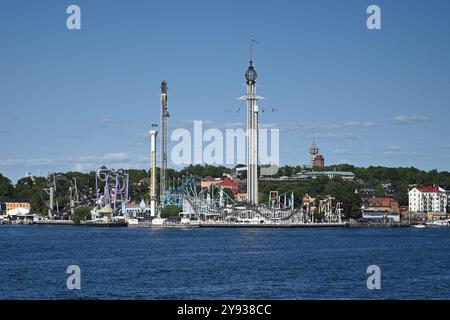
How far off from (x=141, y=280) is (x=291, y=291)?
4.48 m

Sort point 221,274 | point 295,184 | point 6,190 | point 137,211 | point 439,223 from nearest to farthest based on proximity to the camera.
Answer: point 221,274 → point 439,223 → point 137,211 → point 295,184 → point 6,190

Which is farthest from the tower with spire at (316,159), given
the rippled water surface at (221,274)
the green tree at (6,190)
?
the rippled water surface at (221,274)

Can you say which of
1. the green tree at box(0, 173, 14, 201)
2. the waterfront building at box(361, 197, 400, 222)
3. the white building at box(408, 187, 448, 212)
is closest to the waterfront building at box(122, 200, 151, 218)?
the waterfront building at box(361, 197, 400, 222)

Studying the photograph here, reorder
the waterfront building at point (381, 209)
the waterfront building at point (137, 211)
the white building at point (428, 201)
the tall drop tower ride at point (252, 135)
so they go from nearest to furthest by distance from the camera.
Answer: the tall drop tower ride at point (252, 135)
the waterfront building at point (137, 211)
the waterfront building at point (381, 209)
the white building at point (428, 201)

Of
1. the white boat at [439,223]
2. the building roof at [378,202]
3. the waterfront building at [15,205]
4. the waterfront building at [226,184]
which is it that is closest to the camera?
the white boat at [439,223]

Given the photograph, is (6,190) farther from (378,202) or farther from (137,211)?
(378,202)

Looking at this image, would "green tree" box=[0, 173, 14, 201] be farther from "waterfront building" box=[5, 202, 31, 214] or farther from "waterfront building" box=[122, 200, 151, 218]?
"waterfront building" box=[122, 200, 151, 218]

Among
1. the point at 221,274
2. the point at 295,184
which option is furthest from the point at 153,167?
the point at 221,274

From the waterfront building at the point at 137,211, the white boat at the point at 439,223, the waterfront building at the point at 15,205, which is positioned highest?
the waterfront building at the point at 15,205

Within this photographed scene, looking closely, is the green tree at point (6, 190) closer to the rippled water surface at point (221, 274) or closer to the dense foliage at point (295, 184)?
the dense foliage at point (295, 184)

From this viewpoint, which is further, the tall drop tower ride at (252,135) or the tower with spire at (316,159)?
the tower with spire at (316,159)

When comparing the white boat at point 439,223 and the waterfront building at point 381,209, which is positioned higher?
the waterfront building at point 381,209

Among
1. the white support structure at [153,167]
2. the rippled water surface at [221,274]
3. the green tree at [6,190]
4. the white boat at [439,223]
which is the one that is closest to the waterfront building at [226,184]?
the white support structure at [153,167]
